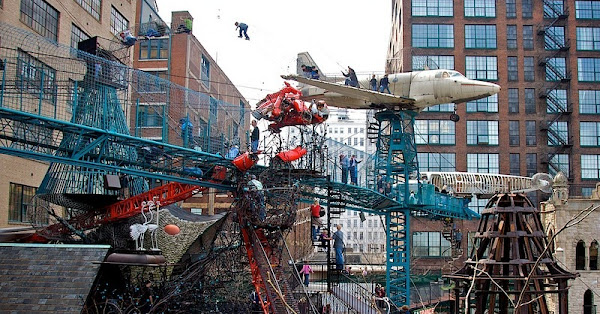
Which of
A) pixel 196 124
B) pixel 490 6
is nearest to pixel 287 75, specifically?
pixel 196 124

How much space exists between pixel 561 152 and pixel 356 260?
42267 millimetres

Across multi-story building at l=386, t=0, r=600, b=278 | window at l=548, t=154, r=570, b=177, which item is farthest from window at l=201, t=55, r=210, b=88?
window at l=548, t=154, r=570, b=177

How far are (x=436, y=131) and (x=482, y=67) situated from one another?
7.94 metres

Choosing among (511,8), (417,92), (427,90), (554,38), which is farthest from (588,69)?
(417,92)

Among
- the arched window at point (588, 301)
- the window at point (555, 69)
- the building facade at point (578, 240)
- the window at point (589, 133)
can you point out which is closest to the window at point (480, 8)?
the window at point (555, 69)

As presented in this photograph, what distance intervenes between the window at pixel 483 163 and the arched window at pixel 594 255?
17.3 metres

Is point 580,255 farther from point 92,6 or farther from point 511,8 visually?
point 92,6

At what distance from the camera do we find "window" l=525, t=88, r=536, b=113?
62375 mm

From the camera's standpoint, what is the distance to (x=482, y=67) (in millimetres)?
62500

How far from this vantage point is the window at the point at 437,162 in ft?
199

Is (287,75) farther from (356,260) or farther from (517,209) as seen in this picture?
(356,260)

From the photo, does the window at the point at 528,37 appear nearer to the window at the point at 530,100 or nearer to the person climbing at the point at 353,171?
the window at the point at 530,100

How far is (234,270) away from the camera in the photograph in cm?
2303

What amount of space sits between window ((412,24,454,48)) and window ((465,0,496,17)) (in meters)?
2.56
